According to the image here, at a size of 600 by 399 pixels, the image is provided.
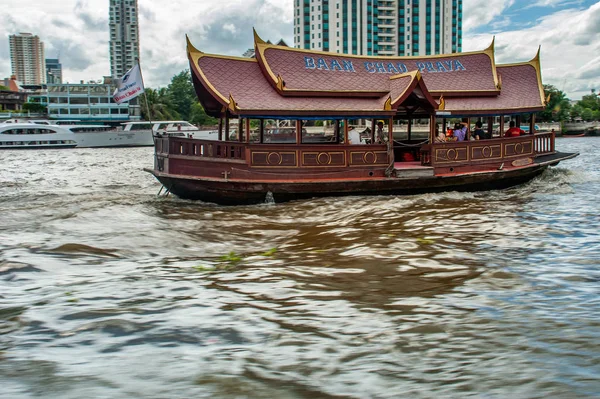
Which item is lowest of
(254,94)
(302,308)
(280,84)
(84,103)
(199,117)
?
(302,308)

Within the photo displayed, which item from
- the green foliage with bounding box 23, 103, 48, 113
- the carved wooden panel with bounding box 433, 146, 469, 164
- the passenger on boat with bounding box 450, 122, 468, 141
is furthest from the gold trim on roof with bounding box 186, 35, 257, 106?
the green foliage with bounding box 23, 103, 48, 113

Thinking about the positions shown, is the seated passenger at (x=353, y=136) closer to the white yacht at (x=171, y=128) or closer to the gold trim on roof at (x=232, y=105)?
the gold trim on roof at (x=232, y=105)

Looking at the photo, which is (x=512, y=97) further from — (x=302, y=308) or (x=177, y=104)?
(x=177, y=104)

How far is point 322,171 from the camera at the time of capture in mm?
12969

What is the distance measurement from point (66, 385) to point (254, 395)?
126 centimetres

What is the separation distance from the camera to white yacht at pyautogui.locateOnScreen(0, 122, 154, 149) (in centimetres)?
4581

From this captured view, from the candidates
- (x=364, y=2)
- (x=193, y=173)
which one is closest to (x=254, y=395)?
(x=193, y=173)

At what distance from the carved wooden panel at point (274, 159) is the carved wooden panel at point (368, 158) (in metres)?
1.46

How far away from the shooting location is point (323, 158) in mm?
12992

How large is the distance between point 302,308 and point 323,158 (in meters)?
8.13

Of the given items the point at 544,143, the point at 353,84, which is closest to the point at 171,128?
the point at 353,84

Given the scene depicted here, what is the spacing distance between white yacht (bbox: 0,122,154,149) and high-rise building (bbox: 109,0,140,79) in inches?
4845

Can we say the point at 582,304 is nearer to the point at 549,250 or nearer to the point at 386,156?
the point at 549,250

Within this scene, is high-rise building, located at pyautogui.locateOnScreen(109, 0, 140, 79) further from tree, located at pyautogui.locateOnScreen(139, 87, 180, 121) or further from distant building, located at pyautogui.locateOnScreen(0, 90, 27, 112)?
distant building, located at pyautogui.locateOnScreen(0, 90, 27, 112)
